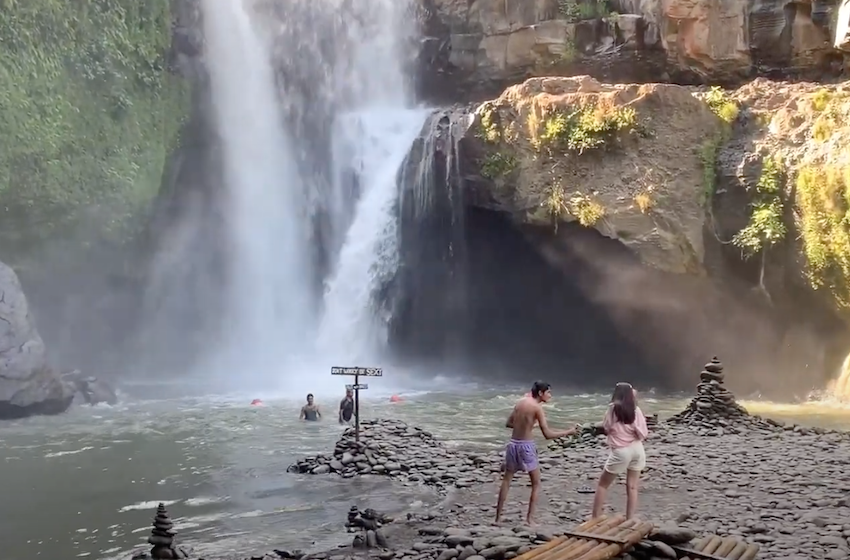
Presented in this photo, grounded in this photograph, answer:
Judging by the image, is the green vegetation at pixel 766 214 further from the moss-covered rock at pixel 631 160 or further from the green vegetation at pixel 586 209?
the green vegetation at pixel 586 209

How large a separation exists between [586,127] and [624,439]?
47.7ft

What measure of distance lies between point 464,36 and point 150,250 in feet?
41.5

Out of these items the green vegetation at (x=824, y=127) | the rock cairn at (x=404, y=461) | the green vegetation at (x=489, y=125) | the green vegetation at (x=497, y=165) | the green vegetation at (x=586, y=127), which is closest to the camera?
the rock cairn at (x=404, y=461)

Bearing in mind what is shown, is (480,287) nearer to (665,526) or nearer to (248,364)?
(248,364)

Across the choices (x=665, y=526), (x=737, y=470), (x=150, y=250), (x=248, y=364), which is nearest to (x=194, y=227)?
(x=150, y=250)

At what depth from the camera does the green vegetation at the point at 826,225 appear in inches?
710

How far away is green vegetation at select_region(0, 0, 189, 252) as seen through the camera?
67.6 ft

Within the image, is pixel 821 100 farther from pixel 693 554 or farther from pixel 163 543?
pixel 163 543

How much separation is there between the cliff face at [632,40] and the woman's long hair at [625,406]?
17087mm

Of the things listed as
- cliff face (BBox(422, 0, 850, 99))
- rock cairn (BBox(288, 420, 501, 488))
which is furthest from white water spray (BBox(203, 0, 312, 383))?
rock cairn (BBox(288, 420, 501, 488))

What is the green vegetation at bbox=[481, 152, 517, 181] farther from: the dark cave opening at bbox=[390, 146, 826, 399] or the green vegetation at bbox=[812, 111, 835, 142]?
the green vegetation at bbox=[812, 111, 835, 142]

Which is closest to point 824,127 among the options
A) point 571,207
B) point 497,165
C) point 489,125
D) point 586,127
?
point 586,127

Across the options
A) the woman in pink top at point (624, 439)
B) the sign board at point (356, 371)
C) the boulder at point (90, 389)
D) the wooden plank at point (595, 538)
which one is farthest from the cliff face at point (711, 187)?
the wooden plank at point (595, 538)

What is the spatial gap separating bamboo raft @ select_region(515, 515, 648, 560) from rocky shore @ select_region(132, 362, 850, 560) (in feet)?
0.60
